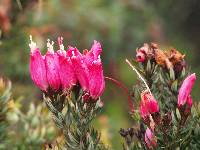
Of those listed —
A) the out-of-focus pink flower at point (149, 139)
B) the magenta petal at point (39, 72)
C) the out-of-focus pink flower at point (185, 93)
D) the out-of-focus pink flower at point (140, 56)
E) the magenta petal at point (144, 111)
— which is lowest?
the out-of-focus pink flower at point (149, 139)

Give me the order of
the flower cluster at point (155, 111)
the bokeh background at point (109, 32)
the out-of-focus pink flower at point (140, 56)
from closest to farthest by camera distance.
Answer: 1. the flower cluster at point (155, 111)
2. the out-of-focus pink flower at point (140, 56)
3. the bokeh background at point (109, 32)

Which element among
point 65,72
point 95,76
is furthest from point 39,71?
point 95,76

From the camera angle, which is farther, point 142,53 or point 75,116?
point 142,53

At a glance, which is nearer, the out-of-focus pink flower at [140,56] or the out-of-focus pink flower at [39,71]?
the out-of-focus pink flower at [39,71]

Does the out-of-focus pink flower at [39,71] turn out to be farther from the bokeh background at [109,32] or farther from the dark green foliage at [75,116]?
the bokeh background at [109,32]

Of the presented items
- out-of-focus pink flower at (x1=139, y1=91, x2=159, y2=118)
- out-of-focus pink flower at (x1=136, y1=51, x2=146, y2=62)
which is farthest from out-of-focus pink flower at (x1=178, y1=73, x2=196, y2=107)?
out-of-focus pink flower at (x1=136, y1=51, x2=146, y2=62)

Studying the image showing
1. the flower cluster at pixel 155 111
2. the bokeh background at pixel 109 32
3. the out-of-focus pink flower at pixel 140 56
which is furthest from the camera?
the bokeh background at pixel 109 32

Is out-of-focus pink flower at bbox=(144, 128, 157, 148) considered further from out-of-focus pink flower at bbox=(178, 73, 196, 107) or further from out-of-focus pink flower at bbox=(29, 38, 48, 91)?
out-of-focus pink flower at bbox=(29, 38, 48, 91)

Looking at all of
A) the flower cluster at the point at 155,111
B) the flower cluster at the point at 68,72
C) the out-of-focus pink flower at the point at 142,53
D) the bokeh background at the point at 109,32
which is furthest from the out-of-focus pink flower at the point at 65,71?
the bokeh background at the point at 109,32

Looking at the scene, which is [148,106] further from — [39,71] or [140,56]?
[39,71]
